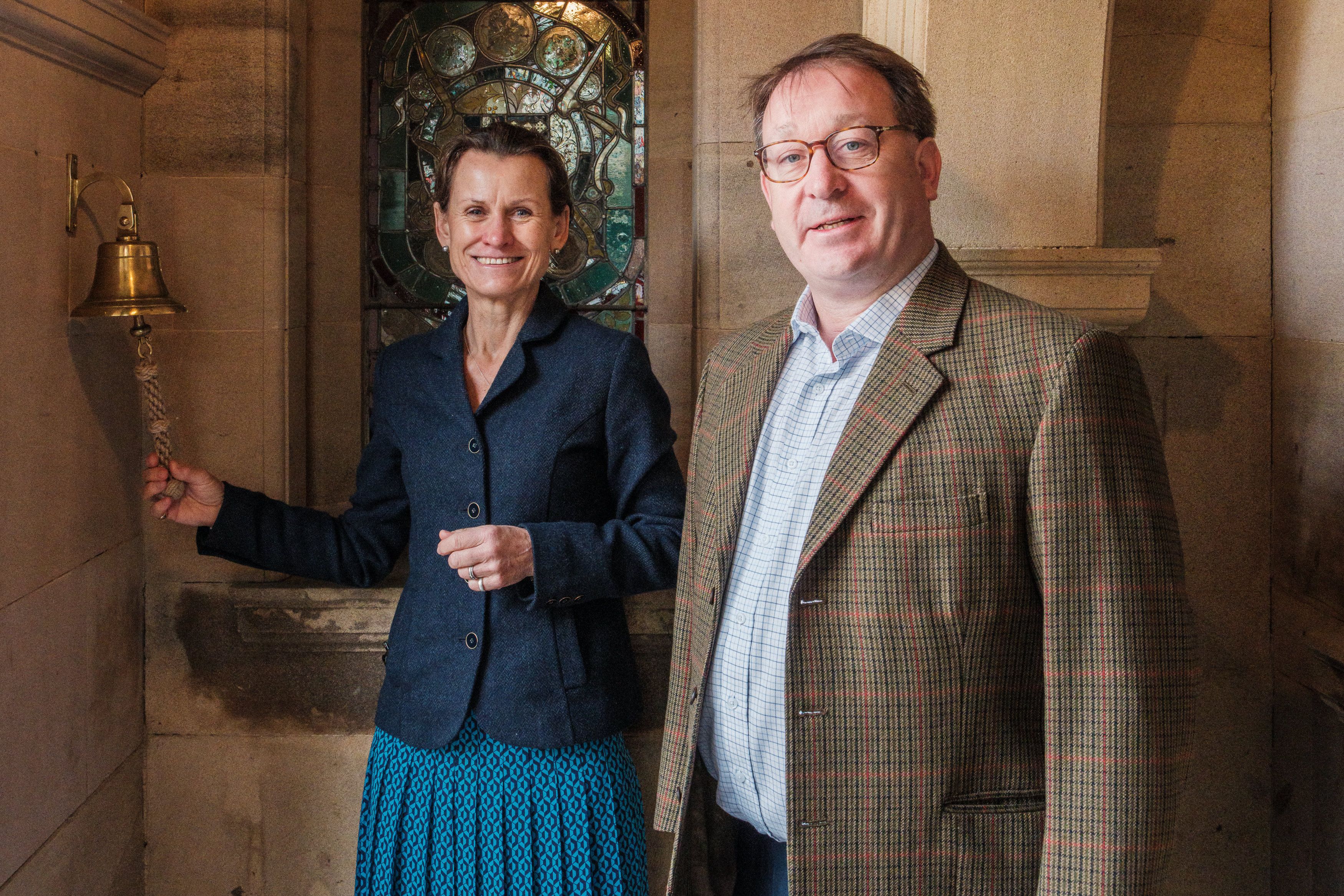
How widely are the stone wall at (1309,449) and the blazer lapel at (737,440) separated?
44.3 inches

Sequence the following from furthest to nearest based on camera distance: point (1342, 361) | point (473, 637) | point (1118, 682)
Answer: point (1342, 361)
point (473, 637)
point (1118, 682)

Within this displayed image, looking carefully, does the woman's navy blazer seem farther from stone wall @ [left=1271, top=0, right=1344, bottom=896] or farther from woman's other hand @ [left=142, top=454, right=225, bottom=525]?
stone wall @ [left=1271, top=0, right=1344, bottom=896]

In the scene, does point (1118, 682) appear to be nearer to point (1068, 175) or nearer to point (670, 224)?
point (1068, 175)

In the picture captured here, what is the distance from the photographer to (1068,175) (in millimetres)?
1905

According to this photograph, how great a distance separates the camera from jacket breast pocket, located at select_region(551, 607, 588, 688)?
1845 millimetres

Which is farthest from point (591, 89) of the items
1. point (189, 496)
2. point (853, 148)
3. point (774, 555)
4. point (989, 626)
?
point (989, 626)

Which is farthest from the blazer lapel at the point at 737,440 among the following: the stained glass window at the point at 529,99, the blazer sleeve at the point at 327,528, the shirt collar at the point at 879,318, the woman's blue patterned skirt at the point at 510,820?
the stained glass window at the point at 529,99

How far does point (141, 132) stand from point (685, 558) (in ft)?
4.88

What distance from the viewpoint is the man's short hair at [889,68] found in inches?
54.7

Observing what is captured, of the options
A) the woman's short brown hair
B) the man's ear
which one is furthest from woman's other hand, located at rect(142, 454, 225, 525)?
the man's ear

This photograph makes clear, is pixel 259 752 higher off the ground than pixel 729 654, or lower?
lower

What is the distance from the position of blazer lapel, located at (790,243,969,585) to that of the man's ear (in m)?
0.16

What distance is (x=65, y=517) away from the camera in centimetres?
198

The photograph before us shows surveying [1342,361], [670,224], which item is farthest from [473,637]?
[1342,361]
